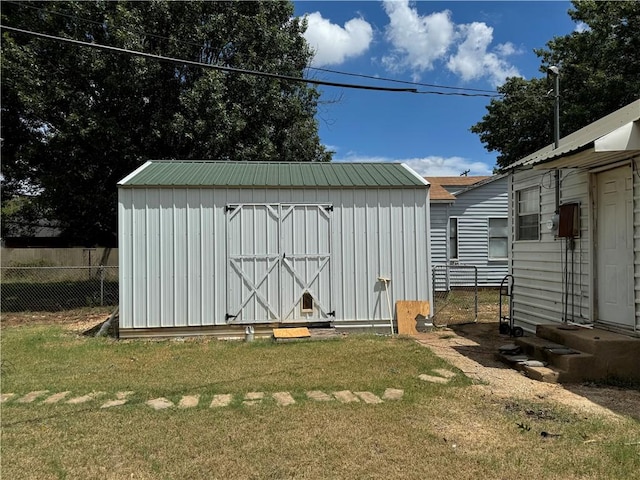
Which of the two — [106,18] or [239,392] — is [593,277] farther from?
[106,18]

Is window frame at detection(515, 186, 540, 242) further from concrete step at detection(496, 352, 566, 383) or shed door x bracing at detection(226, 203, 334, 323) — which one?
shed door x bracing at detection(226, 203, 334, 323)

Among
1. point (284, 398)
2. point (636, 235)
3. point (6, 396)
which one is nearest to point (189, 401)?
point (284, 398)

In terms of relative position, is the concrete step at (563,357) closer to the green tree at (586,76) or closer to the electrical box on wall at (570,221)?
the electrical box on wall at (570,221)

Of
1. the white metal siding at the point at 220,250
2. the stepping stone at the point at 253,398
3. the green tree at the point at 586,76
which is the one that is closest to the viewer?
the stepping stone at the point at 253,398

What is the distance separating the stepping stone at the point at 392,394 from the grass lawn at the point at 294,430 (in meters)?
0.09

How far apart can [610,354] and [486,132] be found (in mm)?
18370

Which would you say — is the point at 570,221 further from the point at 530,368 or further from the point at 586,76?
the point at 586,76

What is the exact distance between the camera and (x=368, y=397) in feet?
15.0

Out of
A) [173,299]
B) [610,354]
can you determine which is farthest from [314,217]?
[610,354]

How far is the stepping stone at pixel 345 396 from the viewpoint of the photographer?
4473 millimetres

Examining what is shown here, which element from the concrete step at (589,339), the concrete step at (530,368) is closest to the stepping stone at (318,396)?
the concrete step at (530,368)

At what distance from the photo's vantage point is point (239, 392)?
473 centimetres

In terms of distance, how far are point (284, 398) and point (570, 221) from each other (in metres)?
4.84

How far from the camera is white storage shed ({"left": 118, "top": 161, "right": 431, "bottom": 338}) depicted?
783 centimetres
